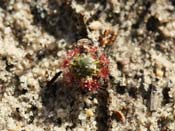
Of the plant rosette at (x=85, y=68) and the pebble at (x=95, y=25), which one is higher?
the pebble at (x=95, y=25)

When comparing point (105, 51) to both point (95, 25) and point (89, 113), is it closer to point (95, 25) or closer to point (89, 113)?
point (95, 25)

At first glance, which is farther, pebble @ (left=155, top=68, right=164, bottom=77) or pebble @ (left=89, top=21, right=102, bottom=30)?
pebble @ (left=89, top=21, right=102, bottom=30)

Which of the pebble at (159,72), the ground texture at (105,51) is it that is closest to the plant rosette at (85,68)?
the ground texture at (105,51)

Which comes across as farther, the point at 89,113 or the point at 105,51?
the point at 105,51

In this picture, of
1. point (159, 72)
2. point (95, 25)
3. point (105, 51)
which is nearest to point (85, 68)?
point (105, 51)

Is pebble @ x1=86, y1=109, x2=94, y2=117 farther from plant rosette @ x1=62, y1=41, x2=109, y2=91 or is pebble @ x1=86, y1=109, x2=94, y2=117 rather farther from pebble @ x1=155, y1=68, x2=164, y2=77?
pebble @ x1=155, y1=68, x2=164, y2=77

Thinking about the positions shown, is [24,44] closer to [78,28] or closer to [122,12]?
[78,28]

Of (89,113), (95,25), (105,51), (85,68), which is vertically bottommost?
(89,113)

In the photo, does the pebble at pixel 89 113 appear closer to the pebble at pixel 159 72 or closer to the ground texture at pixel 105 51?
the ground texture at pixel 105 51

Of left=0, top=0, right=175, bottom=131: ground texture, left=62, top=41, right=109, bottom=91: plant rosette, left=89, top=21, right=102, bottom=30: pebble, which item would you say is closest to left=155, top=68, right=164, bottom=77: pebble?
left=0, top=0, right=175, bottom=131: ground texture
